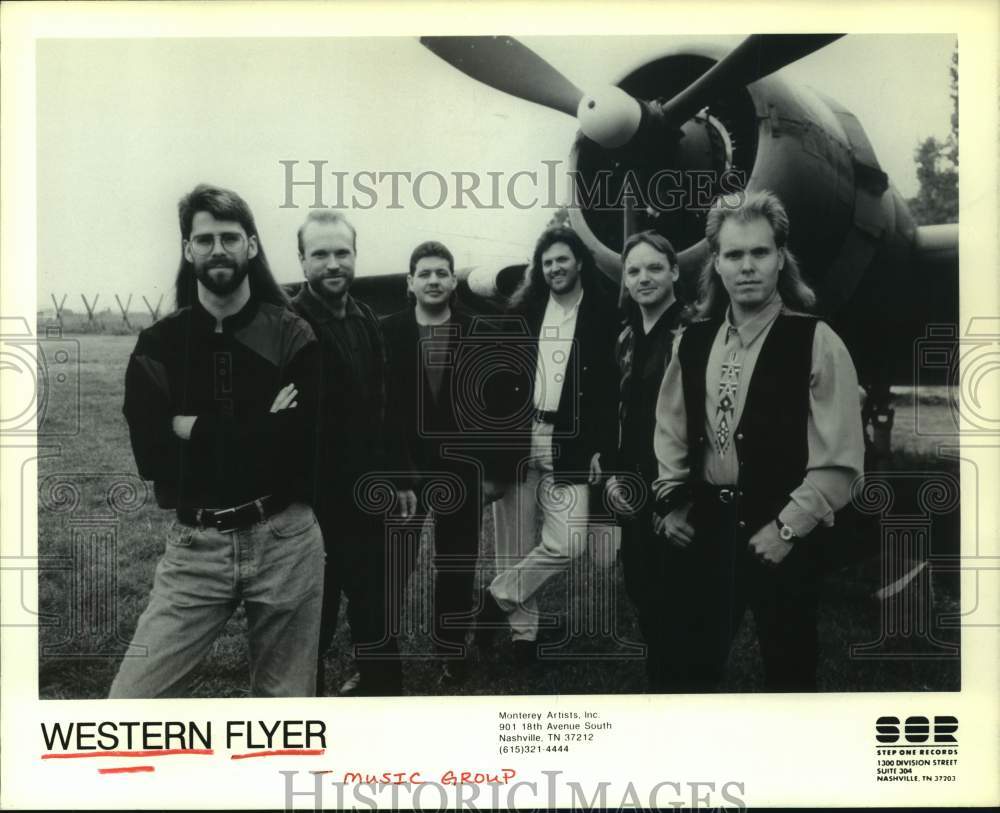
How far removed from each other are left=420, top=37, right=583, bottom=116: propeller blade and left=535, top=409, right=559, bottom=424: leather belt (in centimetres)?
113

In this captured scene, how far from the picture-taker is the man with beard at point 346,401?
3.90 metres

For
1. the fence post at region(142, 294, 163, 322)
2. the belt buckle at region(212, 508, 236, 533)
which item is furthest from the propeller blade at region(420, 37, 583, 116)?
the belt buckle at region(212, 508, 236, 533)

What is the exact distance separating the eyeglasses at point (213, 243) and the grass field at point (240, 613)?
1.38 ft

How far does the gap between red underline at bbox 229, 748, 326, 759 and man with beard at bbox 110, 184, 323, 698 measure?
1.58 ft

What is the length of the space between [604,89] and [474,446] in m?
1.41

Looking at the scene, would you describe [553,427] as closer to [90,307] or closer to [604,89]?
[604,89]

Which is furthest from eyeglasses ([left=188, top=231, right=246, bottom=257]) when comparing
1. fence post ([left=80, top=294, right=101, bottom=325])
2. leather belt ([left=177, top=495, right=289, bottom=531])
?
leather belt ([left=177, top=495, right=289, bottom=531])

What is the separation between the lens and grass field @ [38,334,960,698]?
12.9ft

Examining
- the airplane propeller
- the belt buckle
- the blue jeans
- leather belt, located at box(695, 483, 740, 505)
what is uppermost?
the airplane propeller

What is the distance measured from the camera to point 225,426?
387 cm

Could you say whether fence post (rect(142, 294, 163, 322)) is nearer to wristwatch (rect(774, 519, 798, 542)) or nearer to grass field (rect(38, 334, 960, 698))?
grass field (rect(38, 334, 960, 698))

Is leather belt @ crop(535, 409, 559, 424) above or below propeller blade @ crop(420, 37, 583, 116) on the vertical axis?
below

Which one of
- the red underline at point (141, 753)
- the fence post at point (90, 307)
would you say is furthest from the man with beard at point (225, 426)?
the red underline at point (141, 753)

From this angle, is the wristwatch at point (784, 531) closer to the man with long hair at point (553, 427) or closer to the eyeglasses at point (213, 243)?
the man with long hair at point (553, 427)
